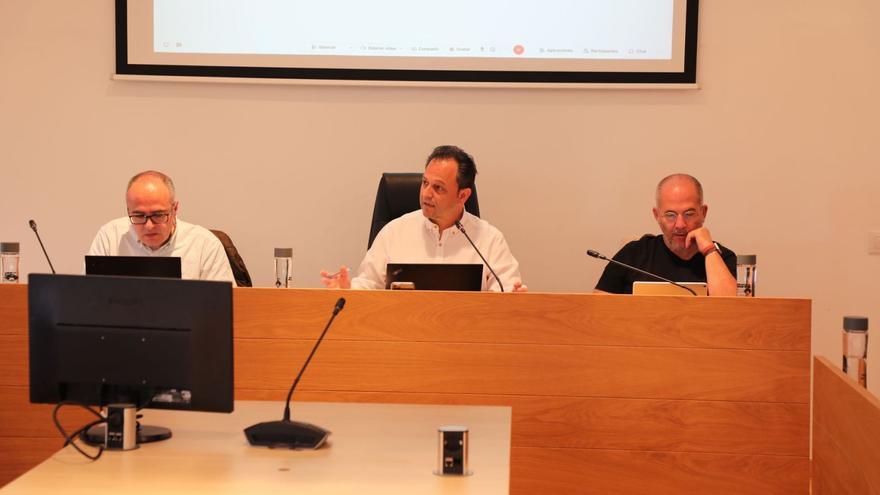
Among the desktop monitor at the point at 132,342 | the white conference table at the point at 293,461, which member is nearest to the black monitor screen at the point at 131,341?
the desktop monitor at the point at 132,342

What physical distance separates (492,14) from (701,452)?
2.25 meters

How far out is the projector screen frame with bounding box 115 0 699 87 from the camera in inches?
169

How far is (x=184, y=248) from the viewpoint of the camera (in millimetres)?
3736

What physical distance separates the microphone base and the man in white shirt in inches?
64.1

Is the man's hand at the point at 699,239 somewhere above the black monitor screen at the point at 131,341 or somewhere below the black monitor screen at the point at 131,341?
above

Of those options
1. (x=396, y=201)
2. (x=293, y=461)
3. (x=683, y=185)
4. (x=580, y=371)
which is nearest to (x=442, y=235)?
(x=396, y=201)

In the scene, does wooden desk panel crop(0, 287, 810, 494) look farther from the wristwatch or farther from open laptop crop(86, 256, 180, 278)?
the wristwatch

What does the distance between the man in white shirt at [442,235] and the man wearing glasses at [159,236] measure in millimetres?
484

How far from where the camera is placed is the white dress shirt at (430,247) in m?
3.81

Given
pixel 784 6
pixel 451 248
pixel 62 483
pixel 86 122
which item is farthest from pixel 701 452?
pixel 86 122

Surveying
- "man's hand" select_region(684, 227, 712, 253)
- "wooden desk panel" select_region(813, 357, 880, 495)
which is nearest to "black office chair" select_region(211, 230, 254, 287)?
"man's hand" select_region(684, 227, 712, 253)

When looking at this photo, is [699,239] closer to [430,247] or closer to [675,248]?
[675,248]

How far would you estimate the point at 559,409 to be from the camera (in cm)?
284

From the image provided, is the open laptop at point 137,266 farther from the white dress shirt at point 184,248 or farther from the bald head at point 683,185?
the bald head at point 683,185
